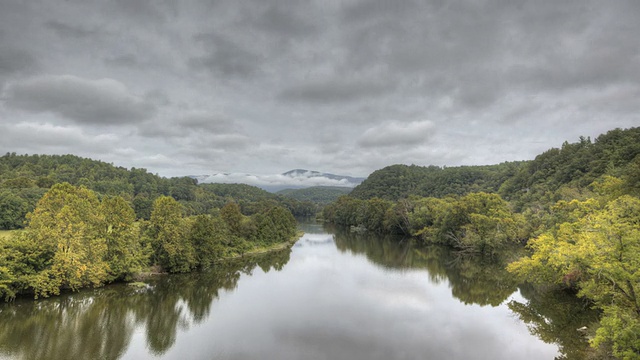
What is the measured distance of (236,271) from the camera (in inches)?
1722

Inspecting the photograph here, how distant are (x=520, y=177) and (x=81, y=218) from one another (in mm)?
109890

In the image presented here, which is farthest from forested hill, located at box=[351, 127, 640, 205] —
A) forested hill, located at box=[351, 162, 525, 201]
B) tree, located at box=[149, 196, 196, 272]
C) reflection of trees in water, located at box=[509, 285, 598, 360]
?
tree, located at box=[149, 196, 196, 272]

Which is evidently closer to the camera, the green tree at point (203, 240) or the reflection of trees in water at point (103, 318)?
the reflection of trees in water at point (103, 318)

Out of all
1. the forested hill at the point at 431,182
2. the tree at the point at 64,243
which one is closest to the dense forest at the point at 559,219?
the forested hill at the point at 431,182

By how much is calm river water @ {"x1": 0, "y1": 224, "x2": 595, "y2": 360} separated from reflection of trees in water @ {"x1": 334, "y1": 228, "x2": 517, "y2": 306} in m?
0.31

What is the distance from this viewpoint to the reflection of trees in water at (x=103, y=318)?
1928 centimetres

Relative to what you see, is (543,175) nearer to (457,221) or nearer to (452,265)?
(457,221)

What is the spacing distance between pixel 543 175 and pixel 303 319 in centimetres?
9019

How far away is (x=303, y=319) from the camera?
2578cm

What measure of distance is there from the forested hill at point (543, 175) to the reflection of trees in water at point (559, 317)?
40.5 ft

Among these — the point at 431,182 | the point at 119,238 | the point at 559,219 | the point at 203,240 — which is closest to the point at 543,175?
the point at 431,182

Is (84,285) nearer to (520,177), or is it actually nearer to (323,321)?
(323,321)

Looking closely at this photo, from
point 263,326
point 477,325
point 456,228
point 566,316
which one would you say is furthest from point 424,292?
point 456,228

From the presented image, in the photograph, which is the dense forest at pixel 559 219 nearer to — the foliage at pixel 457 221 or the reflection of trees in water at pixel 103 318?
the foliage at pixel 457 221
